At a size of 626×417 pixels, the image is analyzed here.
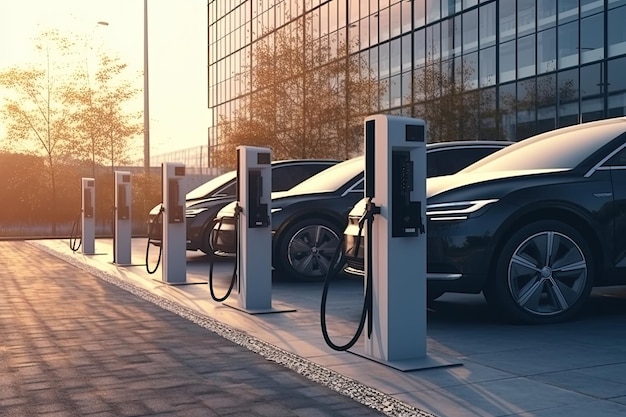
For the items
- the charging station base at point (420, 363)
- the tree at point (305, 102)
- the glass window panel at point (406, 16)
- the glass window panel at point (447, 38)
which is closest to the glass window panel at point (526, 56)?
the glass window panel at point (447, 38)

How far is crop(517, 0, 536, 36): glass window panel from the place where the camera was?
27547 millimetres

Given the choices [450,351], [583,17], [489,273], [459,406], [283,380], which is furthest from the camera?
[583,17]

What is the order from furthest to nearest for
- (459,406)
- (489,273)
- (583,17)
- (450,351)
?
(583,17) < (489,273) < (450,351) < (459,406)

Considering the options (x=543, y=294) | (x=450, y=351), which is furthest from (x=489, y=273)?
(x=450, y=351)

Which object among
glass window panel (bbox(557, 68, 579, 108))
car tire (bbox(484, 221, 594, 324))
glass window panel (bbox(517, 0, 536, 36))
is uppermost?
glass window panel (bbox(517, 0, 536, 36))

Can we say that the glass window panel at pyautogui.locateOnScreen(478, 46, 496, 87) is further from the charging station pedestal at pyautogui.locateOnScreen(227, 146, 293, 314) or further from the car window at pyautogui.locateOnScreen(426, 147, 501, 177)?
the charging station pedestal at pyautogui.locateOnScreen(227, 146, 293, 314)

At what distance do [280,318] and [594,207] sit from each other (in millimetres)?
2892

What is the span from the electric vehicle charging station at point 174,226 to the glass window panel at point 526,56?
19.6 m

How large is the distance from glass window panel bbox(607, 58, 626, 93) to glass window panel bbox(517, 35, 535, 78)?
3.28 metres

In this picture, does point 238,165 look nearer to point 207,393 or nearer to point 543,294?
point 543,294

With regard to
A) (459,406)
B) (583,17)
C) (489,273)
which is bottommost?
(459,406)

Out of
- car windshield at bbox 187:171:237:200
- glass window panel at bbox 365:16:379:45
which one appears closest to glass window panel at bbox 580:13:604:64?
glass window panel at bbox 365:16:379:45

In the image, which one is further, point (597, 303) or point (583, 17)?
point (583, 17)

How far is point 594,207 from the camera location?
6.69 metres
